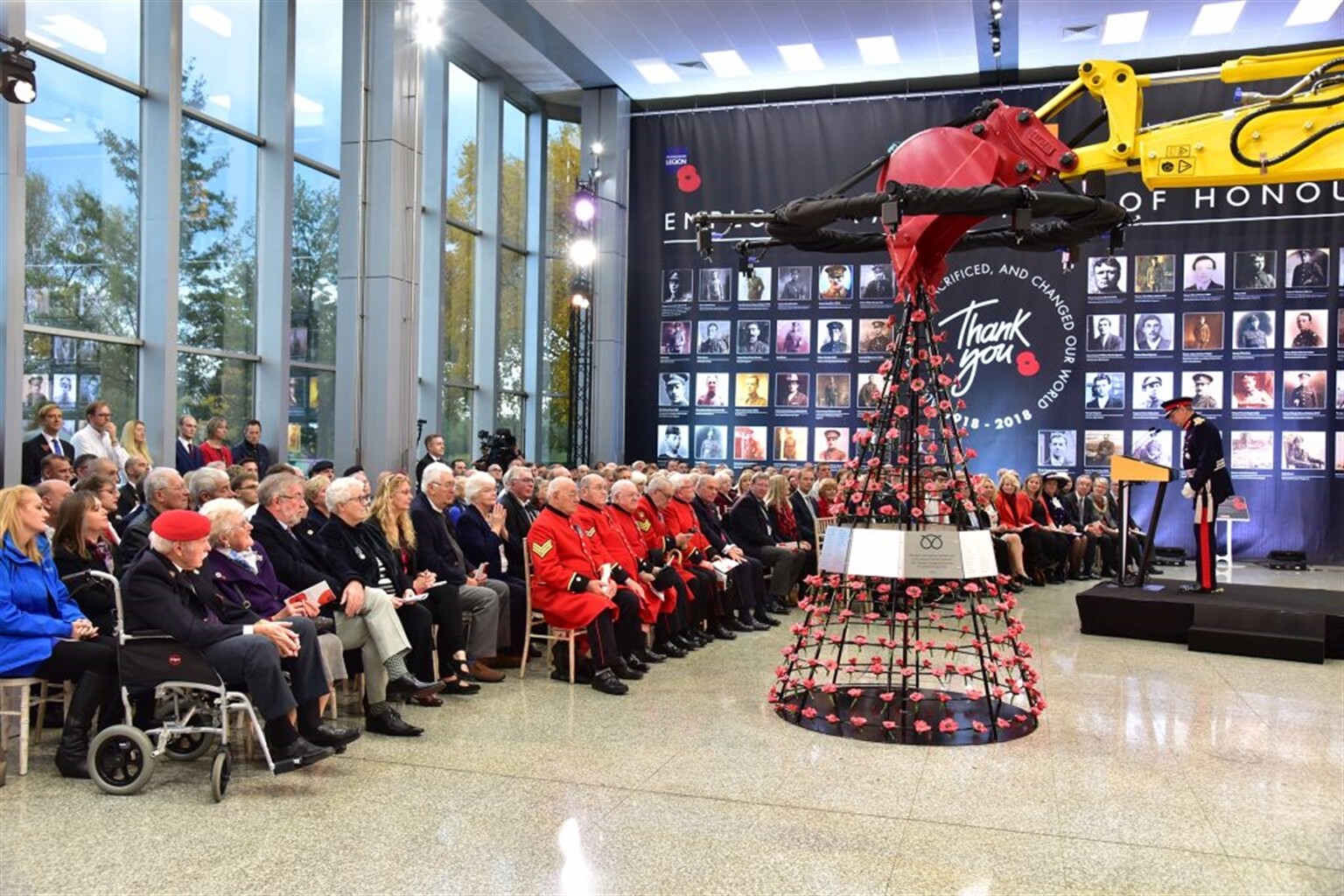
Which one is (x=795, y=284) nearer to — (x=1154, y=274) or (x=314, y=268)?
(x=1154, y=274)

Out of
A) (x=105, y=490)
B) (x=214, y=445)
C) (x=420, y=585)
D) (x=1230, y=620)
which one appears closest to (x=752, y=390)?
(x=214, y=445)

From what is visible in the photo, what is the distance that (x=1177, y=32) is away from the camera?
559 inches

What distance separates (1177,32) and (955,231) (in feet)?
34.0

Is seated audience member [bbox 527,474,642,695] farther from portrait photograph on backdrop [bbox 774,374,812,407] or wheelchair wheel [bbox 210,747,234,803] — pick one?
portrait photograph on backdrop [bbox 774,374,812,407]

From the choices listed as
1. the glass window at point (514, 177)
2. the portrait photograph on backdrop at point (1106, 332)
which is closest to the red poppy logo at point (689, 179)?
the glass window at point (514, 177)

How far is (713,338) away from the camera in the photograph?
16.6m

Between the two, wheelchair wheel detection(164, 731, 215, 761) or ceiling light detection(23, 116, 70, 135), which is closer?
wheelchair wheel detection(164, 731, 215, 761)

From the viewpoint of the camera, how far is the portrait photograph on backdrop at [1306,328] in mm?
14398

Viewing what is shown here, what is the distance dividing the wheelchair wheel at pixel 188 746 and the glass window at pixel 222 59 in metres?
7.66

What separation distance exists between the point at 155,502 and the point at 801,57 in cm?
1206

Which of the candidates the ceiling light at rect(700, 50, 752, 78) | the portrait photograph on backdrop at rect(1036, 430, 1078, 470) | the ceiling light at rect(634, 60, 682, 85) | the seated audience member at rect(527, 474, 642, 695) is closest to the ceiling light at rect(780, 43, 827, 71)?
the ceiling light at rect(700, 50, 752, 78)

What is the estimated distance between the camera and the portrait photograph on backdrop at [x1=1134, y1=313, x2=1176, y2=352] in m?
14.9

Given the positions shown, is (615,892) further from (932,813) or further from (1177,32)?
(1177,32)

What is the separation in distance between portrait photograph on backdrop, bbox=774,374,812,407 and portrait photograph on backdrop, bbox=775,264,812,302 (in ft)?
3.56
